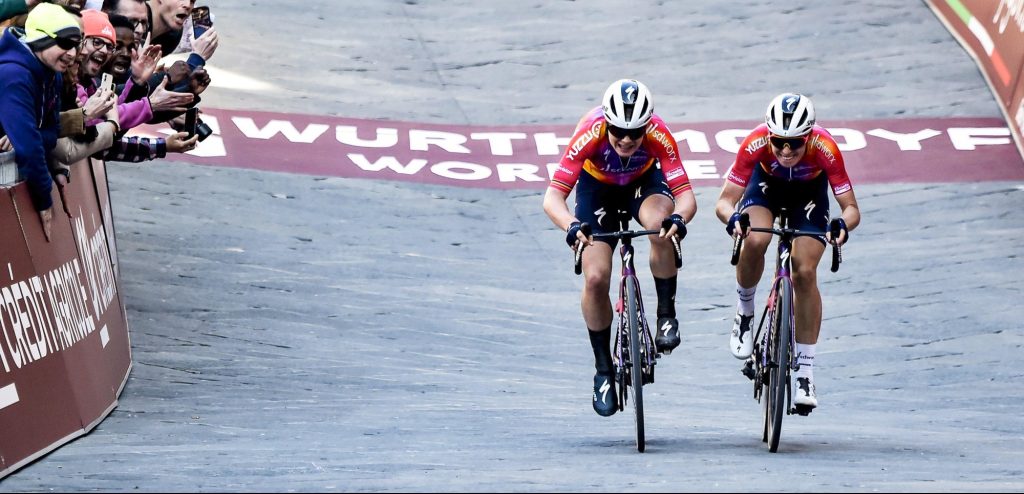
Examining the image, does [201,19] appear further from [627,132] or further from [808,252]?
[808,252]

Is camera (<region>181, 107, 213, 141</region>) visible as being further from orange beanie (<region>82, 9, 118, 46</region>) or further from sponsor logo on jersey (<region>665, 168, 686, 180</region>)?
sponsor logo on jersey (<region>665, 168, 686, 180</region>)

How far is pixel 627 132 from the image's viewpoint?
6.99 m

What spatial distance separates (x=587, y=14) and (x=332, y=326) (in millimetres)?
8414

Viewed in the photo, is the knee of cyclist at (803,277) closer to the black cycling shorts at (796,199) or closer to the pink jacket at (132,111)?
the black cycling shorts at (796,199)

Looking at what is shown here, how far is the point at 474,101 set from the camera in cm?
1579

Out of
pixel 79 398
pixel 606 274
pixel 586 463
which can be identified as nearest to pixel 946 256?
pixel 606 274

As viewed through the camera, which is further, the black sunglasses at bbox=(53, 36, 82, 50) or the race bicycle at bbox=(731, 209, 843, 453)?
the race bicycle at bbox=(731, 209, 843, 453)

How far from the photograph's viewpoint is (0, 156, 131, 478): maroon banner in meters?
6.46

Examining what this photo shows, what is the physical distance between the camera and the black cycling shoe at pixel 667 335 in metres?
7.38

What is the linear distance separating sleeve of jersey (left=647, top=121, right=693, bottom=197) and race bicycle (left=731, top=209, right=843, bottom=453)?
0.37 meters

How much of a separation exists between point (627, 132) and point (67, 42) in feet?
8.11

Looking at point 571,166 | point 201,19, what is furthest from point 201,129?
point 571,166

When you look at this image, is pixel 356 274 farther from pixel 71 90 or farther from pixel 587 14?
pixel 587 14

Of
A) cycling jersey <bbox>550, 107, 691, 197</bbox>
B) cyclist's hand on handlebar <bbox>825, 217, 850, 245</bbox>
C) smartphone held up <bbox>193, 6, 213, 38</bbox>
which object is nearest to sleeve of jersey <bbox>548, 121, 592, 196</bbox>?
cycling jersey <bbox>550, 107, 691, 197</bbox>
